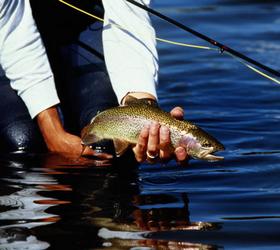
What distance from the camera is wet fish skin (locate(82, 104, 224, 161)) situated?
5051mm

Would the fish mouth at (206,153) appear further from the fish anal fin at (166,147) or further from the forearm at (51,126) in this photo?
the forearm at (51,126)

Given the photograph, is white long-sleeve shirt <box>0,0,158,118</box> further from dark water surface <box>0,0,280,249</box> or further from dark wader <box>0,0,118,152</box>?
dark water surface <box>0,0,280,249</box>

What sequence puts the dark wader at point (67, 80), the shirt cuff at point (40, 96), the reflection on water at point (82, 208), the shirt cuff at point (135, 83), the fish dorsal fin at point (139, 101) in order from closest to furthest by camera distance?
the reflection on water at point (82, 208), the fish dorsal fin at point (139, 101), the shirt cuff at point (135, 83), the shirt cuff at point (40, 96), the dark wader at point (67, 80)

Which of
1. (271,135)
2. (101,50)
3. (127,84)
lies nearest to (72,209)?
(127,84)

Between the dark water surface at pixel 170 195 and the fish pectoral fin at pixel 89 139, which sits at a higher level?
the fish pectoral fin at pixel 89 139

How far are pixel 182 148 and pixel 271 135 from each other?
1922 millimetres

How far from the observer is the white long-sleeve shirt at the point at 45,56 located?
5.70 metres

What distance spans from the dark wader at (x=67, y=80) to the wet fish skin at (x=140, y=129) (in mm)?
580

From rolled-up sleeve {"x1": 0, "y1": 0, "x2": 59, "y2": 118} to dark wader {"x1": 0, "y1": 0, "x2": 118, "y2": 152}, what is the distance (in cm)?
18

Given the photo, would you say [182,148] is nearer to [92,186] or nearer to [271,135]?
[92,186]

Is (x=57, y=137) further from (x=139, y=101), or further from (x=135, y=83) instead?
(x=139, y=101)

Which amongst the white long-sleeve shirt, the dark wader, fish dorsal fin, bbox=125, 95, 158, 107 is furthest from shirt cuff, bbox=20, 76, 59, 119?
fish dorsal fin, bbox=125, 95, 158, 107

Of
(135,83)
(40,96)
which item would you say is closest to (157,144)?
(135,83)

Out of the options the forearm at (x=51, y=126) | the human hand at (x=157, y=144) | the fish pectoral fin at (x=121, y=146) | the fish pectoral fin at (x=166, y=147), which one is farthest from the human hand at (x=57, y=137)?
the fish pectoral fin at (x=166, y=147)
